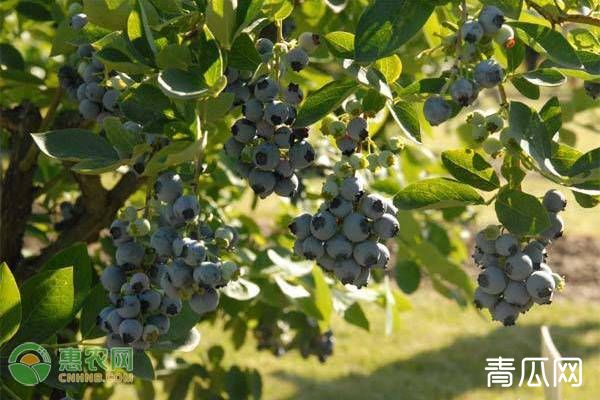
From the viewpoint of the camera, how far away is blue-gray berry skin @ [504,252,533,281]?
106cm

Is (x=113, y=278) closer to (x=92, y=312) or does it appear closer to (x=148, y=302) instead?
(x=148, y=302)

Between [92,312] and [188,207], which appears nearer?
[188,207]

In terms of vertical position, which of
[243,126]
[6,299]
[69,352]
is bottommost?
[69,352]

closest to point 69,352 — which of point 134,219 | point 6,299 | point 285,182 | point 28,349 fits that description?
point 28,349

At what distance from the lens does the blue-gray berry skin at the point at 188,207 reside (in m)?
1.03

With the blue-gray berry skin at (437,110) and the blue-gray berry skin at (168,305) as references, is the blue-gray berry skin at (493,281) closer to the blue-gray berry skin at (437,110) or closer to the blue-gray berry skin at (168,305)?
the blue-gray berry skin at (437,110)

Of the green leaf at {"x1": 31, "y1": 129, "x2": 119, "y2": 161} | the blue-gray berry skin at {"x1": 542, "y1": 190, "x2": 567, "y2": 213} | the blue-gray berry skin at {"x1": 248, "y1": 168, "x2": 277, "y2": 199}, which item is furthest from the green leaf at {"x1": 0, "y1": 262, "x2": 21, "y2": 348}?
the blue-gray berry skin at {"x1": 542, "y1": 190, "x2": 567, "y2": 213}

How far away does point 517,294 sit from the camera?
Result: 1064mm

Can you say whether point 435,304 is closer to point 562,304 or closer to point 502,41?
point 562,304

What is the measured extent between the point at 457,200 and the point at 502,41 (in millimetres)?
198

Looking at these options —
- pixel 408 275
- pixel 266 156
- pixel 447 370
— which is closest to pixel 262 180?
pixel 266 156

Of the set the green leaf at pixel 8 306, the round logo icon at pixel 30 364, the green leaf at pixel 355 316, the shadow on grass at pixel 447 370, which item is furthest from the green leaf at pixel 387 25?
the shadow on grass at pixel 447 370

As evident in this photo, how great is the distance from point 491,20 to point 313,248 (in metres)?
0.32

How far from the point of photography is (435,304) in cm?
552
